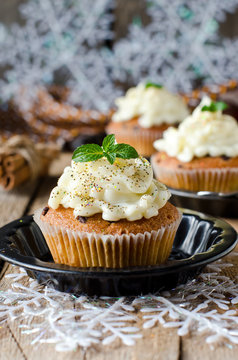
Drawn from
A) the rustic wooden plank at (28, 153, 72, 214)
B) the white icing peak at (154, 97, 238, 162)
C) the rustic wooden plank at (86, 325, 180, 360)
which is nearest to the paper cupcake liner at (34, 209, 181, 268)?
the rustic wooden plank at (86, 325, 180, 360)

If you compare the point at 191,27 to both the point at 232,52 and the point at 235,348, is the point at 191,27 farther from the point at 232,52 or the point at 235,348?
the point at 235,348

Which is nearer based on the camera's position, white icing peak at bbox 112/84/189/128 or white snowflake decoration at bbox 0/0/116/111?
white icing peak at bbox 112/84/189/128

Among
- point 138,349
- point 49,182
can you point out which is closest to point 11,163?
point 49,182

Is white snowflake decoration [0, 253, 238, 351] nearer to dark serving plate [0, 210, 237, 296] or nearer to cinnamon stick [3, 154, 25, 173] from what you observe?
dark serving plate [0, 210, 237, 296]

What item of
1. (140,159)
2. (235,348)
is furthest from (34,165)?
(235,348)

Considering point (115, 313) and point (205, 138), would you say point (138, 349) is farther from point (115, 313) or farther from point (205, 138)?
point (205, 138)
